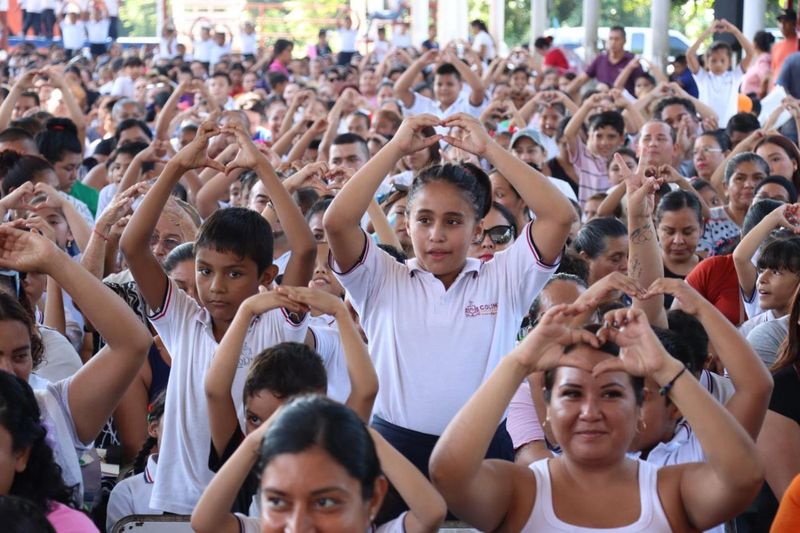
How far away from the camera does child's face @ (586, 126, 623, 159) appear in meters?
8.92

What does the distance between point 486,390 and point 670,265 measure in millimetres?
3233

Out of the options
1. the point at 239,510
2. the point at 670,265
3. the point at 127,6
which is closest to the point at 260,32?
the point at 127,6

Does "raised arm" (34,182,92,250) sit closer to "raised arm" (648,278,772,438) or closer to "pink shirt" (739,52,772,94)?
"raised arm" (648,278,772,438)

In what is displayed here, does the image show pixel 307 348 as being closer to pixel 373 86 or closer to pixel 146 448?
pixel 146 448

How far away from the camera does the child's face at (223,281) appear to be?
379 cm

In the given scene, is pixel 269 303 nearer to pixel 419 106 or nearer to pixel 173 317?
pixel 173 317

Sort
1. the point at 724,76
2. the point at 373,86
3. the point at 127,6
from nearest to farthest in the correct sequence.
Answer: the point at 724,76 → the point at 373,86 → the point at 127,6

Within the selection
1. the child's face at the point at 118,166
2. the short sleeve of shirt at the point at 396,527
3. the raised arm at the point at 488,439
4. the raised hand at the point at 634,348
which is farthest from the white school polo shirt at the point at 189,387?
the child's face at the point at 118,166

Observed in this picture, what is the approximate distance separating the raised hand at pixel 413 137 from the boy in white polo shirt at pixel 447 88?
6.94 m

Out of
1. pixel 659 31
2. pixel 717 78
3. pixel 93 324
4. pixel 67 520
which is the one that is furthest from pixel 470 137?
pixel 659 31

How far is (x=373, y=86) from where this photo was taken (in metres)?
14.4

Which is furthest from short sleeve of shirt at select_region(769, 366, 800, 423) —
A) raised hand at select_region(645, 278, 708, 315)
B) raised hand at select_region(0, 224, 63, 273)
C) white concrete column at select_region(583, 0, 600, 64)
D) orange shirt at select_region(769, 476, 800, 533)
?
white concrete column at select_region(583, 0, 600, 64)

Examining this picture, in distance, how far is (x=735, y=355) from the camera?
308cm

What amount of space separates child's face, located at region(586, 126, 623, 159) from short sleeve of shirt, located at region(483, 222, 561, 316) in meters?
5.25
